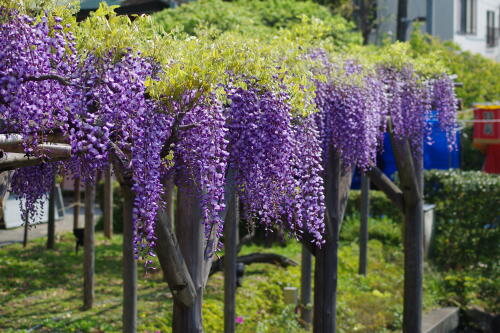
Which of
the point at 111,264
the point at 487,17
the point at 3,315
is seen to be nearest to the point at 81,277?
the point at 111,264

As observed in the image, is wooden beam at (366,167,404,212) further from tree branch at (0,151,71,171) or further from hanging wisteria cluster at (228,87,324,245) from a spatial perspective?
tree branch at (0,151,71,171)

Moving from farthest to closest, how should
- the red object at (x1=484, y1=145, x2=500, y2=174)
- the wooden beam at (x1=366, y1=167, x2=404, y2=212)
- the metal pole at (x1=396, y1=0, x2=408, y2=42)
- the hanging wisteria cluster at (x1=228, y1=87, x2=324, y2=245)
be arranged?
the metal pole at (x1=396, y1=0, x2=408, y2=42), the red object at (x1=484, y1=145, x2=500, y2=174), the wooden beam at (x1=366, y1=167, x2=404, y2=212), the hanging wisteria cluster at (x1=228, y1=87, x2=324, y2=245)

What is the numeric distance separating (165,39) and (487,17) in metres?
29.4

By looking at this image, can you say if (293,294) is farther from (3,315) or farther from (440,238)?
(440,238)

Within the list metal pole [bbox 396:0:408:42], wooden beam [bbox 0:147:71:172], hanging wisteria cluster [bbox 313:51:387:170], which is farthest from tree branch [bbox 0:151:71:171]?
metal pole [bbox 396:0:408:42]

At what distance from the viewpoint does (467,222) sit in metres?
13.1

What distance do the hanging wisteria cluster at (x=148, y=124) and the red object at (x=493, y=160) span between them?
11.1m

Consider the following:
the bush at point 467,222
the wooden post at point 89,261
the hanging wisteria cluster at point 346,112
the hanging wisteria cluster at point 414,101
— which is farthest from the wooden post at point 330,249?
the bush at point 467,222

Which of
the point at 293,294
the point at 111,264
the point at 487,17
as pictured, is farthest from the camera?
the point at 487,17

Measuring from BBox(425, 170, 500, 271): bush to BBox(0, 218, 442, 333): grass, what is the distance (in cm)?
108

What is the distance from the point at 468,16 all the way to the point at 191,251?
26.2m

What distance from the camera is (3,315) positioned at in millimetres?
8359

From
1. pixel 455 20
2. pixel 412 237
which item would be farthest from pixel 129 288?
pixel 455 20

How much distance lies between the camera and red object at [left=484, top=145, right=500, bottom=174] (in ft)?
51.5
